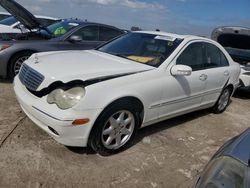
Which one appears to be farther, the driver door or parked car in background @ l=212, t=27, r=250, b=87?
parked car in background @ l=212, t=27, r=250, b=87

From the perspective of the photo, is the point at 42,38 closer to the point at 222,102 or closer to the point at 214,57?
the point at 214,57

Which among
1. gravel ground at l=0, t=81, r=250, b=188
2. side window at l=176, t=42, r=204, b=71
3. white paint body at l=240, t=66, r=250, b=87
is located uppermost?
side window at l=176, t=42, r=204, b=71

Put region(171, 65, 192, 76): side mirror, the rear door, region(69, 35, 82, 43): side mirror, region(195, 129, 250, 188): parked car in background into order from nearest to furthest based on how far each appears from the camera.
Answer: region(195, 129, 250, 188): parked car in background
region(171, 65, 192, 76): side mirror
the rear door
region(69, 35, 82, 43): side mirror

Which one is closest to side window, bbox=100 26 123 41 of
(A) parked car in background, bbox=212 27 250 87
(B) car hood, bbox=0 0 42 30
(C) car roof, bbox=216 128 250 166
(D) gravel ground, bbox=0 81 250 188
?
(B) car hood, bbox=0 0 42 30

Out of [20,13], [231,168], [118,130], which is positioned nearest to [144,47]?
[118,130]

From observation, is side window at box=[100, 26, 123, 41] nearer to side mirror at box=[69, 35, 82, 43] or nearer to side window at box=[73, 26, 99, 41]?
side window at box=[73, 26, 99, 41]

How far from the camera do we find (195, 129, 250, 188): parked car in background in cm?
184

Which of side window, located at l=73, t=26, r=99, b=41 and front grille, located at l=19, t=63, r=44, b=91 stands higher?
front grille, located at l=19, t=63, r=44, b=91

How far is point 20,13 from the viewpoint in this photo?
24.8 feet

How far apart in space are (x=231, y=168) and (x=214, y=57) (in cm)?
397

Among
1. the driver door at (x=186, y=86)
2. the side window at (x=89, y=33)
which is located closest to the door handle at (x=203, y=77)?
the driver door at (x=186, y=86)

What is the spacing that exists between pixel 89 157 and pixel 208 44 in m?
3.05

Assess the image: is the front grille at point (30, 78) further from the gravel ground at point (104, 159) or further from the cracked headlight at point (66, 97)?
the gravel ground at point (104, 159)

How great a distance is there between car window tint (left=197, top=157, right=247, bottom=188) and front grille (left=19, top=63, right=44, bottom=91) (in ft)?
7.69
